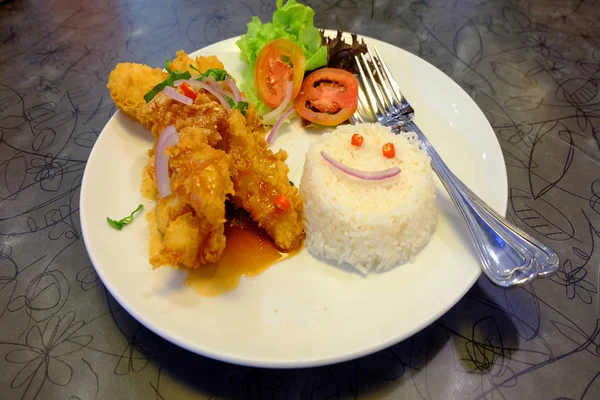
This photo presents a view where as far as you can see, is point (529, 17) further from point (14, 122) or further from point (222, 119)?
point (14, 122)

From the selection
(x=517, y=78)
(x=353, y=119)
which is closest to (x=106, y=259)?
(x=353, y=119)

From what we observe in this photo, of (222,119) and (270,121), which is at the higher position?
(222,119)

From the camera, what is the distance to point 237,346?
2031 mm

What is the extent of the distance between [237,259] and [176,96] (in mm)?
1159

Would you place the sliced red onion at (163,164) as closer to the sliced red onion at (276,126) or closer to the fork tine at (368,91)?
the sliced red onion at (276,126)

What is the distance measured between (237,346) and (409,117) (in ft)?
7.18

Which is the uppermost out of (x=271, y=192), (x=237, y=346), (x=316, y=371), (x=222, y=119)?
(x=222, y=119)

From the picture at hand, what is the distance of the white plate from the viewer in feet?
6.73

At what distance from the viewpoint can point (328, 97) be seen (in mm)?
3428

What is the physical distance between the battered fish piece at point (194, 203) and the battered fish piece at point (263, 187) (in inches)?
10.1

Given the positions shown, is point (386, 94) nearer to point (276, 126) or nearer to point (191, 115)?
point (276, 126)

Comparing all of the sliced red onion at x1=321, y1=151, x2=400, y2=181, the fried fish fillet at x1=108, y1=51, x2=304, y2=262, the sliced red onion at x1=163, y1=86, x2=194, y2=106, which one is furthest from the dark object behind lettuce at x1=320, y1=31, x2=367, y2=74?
the sliced red onion at x1=163, y1=86, x2=194, y2=106

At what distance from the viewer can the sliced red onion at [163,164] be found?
8.18 ft

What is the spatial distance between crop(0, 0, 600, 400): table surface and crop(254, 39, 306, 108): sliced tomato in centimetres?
150
